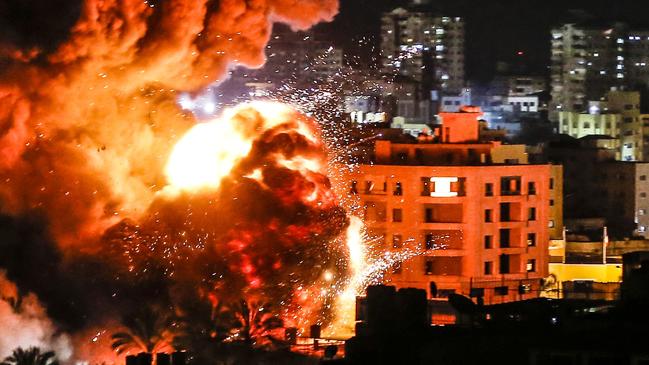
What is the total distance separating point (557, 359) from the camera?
1938 cm

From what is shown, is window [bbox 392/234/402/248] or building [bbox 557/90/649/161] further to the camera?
building [bbox 557/90/649/161]

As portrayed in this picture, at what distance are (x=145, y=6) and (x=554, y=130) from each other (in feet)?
282

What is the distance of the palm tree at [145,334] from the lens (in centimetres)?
3606

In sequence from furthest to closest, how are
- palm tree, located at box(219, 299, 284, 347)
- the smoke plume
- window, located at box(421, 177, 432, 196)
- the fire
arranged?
window, located at box(421, 177, 432, 196)
the fire
the smoke plume
palm tree, located at box(219, 299, 284, 347)

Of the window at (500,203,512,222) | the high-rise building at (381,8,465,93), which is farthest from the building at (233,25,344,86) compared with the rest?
the high-rise building at (381,8,465,93)

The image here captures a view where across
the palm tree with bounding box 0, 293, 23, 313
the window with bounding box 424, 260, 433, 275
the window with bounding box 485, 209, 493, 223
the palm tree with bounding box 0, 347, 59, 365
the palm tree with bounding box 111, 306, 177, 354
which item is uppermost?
the window with bounding box 485, 209, 493, 223

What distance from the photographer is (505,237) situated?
196 ft

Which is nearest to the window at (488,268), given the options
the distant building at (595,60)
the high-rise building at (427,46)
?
the high-rise building at (427,46)

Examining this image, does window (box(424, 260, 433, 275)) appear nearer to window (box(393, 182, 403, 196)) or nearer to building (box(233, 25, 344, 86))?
window (box(393, 182, 403, 196))

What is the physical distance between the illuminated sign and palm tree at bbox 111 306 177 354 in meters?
→ 22.5

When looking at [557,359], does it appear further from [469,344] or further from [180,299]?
[180,299]

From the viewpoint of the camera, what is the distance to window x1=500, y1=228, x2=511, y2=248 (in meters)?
59.7

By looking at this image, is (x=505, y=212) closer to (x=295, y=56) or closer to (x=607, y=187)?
(x=607, y=187)

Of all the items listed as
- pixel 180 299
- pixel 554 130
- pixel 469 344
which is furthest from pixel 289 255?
pixel 554 130
